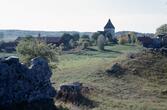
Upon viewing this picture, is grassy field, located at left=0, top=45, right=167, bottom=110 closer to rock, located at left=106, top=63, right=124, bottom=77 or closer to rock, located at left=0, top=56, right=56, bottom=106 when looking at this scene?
rock, located at left=106, top=63, right=124, bottom=77

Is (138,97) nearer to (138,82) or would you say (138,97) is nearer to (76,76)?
(138,82)

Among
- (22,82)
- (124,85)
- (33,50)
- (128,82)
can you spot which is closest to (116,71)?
(128,82)

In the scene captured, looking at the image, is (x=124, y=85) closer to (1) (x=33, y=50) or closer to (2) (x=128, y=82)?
(2) (x=128, y=82)

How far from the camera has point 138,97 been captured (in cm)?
3250

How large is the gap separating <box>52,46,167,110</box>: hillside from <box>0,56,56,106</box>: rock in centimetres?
229

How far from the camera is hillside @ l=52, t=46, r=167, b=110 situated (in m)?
28.6

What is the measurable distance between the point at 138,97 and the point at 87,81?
8.60 meters

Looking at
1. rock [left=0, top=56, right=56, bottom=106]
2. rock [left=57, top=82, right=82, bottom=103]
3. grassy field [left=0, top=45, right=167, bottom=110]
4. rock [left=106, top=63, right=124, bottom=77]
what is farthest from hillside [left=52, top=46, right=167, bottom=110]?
rock [left=0, top=56, right=56, bottom=106]

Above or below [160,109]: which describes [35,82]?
above

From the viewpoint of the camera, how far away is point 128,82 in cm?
3994

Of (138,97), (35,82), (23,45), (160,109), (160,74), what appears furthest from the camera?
(23,45)

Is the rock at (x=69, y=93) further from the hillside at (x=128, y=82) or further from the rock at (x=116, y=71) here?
the rock at (x=116, y=71)

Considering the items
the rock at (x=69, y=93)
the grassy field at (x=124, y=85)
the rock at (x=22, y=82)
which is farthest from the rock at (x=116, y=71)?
the rock at (x=22, y=82)

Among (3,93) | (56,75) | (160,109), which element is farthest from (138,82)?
(3,93)
